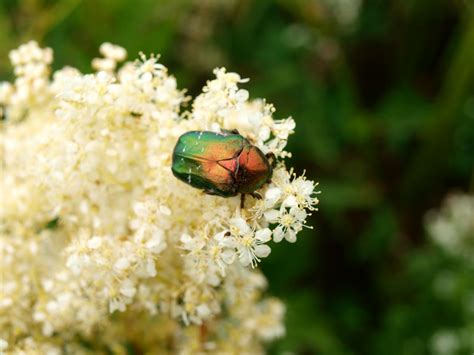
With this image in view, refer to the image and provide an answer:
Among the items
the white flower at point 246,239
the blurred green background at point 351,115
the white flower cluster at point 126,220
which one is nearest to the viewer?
the white flower at point 246,239

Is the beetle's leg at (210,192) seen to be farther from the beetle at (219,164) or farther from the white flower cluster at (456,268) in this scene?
the white flower cluster at (456,268)

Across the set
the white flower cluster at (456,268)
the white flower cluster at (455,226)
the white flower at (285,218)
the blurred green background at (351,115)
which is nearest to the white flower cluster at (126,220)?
the white flower at (285,218)

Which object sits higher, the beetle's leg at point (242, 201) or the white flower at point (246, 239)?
the beetle's leg at point (242, 201)

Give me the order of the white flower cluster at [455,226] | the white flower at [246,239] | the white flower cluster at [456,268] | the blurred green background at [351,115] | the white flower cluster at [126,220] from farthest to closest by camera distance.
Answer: the white flower cluster at [455,226]
the white flower cluster at [456,268]
the blurred green background at [351,115]
the white flower cluster at [126,220]
the white flower at [246,239]

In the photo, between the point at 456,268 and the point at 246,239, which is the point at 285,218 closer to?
the point at 246,239

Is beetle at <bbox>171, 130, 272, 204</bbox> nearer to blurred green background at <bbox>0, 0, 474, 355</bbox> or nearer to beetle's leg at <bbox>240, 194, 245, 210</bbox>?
beetle's leg at <bbox>240, 194, 245, 210</bbox>

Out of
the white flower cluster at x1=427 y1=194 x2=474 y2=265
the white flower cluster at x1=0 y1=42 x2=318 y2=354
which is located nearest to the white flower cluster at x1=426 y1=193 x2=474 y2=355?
the white flower cluster at x1=427 y1=194 x2=474 y2=265
